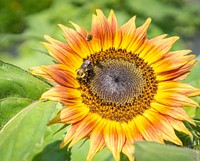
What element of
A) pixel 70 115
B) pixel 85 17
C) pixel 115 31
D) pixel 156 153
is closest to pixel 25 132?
pixel 70 115

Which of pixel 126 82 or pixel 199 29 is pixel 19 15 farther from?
pixel 126 82

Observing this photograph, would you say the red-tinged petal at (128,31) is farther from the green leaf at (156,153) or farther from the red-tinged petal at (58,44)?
the green leaf at (156,153)

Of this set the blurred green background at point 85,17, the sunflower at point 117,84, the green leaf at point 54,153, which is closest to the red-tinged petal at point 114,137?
the sunflower at point 117,84

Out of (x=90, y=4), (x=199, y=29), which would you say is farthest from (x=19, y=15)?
(x=199, y=29)

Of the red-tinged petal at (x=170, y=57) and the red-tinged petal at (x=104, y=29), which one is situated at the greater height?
the red-tinged petal at (x=104, y=29)

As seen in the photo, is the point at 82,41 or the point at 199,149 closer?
the point at 199,149

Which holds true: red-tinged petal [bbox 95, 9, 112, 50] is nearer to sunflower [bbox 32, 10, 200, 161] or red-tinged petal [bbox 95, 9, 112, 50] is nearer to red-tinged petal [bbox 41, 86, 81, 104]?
sunflower [bbox 32, 10, 200, 161]
